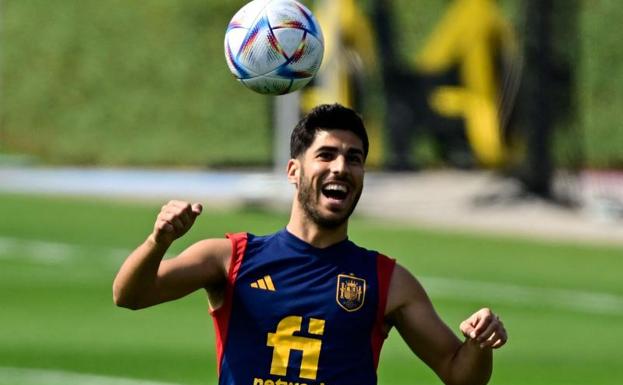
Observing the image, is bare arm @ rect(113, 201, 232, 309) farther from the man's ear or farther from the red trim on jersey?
the man's ear

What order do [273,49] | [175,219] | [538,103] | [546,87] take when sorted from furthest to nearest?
1. [546,87]
2. [538,103]
3. [273,49]
4. [175,219]

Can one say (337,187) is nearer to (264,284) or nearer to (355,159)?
(355,159)

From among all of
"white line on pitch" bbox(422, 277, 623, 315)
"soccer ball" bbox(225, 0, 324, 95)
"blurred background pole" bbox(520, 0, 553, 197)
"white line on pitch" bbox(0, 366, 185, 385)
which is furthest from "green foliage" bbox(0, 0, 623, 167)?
"soccer ball" bbox(225, 0, 324, 95)

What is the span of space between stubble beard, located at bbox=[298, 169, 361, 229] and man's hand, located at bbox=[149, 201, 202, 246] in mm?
553

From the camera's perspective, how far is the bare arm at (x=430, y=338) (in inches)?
279

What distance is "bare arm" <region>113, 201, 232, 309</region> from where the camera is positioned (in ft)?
21.7

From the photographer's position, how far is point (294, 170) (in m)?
7.10

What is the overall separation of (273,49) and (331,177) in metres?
1.22

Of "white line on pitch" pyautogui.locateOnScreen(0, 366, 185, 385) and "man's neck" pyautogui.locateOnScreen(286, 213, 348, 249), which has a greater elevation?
"man's neck" pyautogui.locateOnScreen(286, 213, 348, 249)

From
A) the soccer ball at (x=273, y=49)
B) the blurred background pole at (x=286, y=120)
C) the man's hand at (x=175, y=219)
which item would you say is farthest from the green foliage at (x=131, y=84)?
the man's hand at (x=175, y=219)

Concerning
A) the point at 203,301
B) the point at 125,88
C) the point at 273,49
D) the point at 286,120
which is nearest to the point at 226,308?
the point at 273,49

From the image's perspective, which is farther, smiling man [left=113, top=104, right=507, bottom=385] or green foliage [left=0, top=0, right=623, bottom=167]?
green foliage [left=0, top=0, right=623, bottom=167]

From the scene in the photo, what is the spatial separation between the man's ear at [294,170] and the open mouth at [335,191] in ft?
0.60

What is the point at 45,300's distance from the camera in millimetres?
19391
